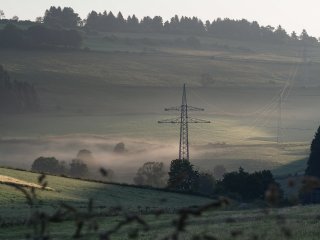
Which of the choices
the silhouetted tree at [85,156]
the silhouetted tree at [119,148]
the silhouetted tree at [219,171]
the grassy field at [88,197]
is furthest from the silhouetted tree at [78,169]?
the grassy field at [88,197]

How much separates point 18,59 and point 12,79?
16.9m

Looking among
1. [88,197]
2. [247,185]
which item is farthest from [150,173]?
[88,197]

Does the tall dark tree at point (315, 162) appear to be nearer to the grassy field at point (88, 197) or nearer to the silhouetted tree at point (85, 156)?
the grassy field at point (88, 197)

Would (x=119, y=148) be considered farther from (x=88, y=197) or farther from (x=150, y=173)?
(x=88, y=197)

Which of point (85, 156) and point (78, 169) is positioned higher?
point (85, 156)

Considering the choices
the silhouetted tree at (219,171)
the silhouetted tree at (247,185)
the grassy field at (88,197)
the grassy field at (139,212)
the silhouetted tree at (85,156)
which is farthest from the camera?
the silhouetted tree at (85,156)

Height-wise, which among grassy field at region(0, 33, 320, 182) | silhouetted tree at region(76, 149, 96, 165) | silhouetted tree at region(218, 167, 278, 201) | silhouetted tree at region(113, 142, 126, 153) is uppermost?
grassy field at region(0, 33, 320, 182)

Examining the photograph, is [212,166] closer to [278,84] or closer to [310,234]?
[310,234]

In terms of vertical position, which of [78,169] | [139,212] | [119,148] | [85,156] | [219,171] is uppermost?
[119,148]

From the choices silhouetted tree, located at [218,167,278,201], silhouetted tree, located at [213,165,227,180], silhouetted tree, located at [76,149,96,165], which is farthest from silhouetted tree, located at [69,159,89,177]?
silhouetted tree, located at [218,167,278,201]

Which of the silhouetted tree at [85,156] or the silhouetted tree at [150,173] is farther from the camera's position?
the silhouetted tree at [85,156]

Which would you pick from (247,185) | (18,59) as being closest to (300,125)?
(18,59)

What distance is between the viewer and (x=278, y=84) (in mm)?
162000

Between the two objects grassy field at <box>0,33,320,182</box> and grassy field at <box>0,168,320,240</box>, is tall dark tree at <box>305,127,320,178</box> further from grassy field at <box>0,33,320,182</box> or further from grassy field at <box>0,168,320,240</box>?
grassy field at <box>0,33,320,182</box>
